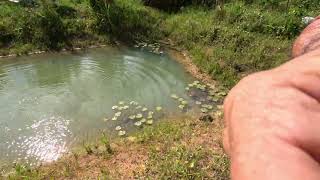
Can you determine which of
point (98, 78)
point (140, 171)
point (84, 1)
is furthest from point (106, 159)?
point (84, 1)

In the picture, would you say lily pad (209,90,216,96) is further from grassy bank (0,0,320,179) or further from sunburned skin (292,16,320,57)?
sunburned skin (292,16,320,57)

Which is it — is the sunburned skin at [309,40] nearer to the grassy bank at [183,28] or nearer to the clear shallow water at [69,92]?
the clear shallow water at [69,92]

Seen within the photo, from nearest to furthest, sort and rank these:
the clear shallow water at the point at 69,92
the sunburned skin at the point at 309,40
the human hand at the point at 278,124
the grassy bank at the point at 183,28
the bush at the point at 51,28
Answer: the human hand at the point at 278,124, the sunburned skin at the point at 309,40, the clear shallow water at the point at 69,92, the grassy bank at the point at 183,28, the bush at the point at 51,28

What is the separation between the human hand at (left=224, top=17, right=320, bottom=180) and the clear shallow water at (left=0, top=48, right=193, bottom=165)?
544 centimetres

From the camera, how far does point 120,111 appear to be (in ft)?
22.4

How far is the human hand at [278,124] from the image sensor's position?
0.46 metres

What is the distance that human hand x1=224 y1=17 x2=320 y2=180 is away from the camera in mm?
464

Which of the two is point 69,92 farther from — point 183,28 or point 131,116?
point 183,28

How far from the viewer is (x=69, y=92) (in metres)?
7.47

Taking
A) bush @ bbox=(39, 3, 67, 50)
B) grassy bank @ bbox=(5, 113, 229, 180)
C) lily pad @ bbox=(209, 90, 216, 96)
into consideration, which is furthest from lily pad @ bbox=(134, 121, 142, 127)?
bush @ bbox=(39, 3, 67, 50)

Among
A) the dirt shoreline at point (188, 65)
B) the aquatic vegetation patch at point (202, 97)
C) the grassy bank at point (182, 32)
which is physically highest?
the grassy bank at point (182, 32)

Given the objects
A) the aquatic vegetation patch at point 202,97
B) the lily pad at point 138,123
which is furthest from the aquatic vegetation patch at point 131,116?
the aquatic vegetation patch at point 202,97

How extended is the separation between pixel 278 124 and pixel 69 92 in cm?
719

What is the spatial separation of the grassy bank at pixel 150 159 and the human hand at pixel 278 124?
175 inches
